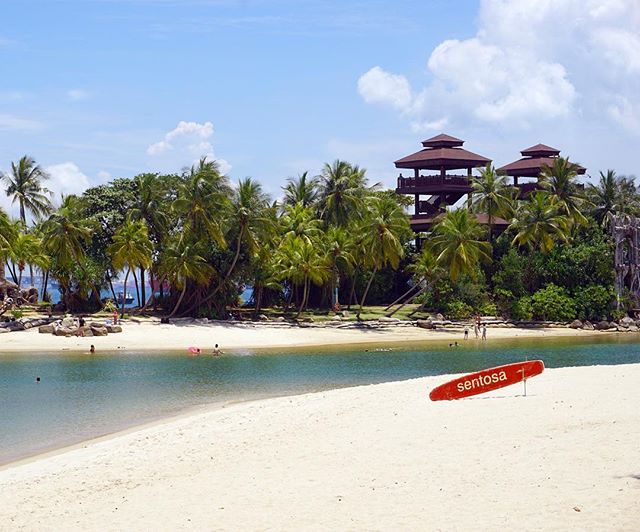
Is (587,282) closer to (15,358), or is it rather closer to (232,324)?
(232,324)

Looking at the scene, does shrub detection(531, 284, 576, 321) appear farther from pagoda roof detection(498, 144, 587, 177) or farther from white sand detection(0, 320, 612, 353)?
pagoda roof detection(498, 144, 587, 177)

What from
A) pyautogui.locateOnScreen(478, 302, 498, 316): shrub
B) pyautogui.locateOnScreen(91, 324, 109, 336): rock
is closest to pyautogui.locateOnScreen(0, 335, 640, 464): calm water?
pyautogui.locateOnScreen(91, 324, 109, 336): rock

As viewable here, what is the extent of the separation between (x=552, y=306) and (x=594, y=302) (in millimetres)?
3838

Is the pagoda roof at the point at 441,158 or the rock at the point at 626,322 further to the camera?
the pagoda roof at the point at 441,158

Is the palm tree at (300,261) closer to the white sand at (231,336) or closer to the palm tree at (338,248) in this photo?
the palm tree at (338,248)

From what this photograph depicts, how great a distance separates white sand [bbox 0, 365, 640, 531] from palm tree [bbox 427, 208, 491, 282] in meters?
39.1

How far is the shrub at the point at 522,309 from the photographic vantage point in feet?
218

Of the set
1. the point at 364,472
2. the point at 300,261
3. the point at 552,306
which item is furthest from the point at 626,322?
the point at 364,472

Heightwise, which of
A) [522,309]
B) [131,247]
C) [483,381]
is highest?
[131,247]

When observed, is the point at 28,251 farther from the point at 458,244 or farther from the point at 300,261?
the point at 458,244

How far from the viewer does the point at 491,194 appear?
234 feet

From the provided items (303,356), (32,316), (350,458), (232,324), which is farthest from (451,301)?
(350,458)

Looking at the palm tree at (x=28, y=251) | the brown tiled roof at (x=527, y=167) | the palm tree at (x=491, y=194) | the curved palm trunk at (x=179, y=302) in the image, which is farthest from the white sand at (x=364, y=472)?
the brown tiled roof at (x=527, y=167)

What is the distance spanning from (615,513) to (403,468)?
4445mm
